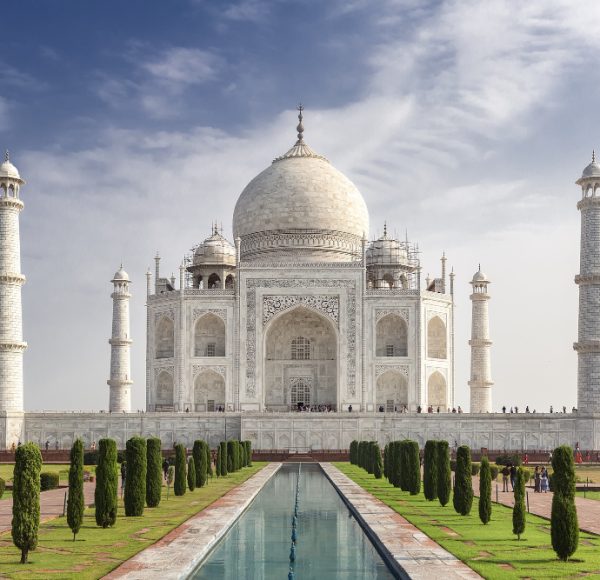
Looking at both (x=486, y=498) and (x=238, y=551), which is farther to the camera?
(x=486, y=498)

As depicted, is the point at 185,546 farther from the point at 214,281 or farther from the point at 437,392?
the point at 214,281

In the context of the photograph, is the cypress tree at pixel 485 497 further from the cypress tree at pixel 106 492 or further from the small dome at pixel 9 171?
the small dome at pixel 9 171

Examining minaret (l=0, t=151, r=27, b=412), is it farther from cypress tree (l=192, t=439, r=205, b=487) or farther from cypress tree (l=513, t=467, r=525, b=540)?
cypress tree (l=513, t=467, r=525, b=540)

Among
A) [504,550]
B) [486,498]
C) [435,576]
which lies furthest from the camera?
[486,498]

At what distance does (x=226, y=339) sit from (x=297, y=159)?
909 centimetres

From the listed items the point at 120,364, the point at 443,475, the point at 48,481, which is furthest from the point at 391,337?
the point at 443,475

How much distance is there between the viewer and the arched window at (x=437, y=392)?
119 ft

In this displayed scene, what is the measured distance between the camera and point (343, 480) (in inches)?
834

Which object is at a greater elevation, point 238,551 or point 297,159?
point 297,159

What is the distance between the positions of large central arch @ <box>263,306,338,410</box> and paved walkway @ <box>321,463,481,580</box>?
758 inches

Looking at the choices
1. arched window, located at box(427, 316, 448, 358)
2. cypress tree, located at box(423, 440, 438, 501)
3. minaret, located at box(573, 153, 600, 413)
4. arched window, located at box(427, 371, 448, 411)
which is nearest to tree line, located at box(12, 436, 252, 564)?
cypress tree, located at box(423, 440, 438, 501)

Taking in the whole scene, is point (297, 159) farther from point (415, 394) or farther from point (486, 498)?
point (486, 498)

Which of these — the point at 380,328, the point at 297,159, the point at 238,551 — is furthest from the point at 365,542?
the point at 297,159

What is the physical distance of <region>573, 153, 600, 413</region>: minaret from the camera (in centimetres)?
3000
